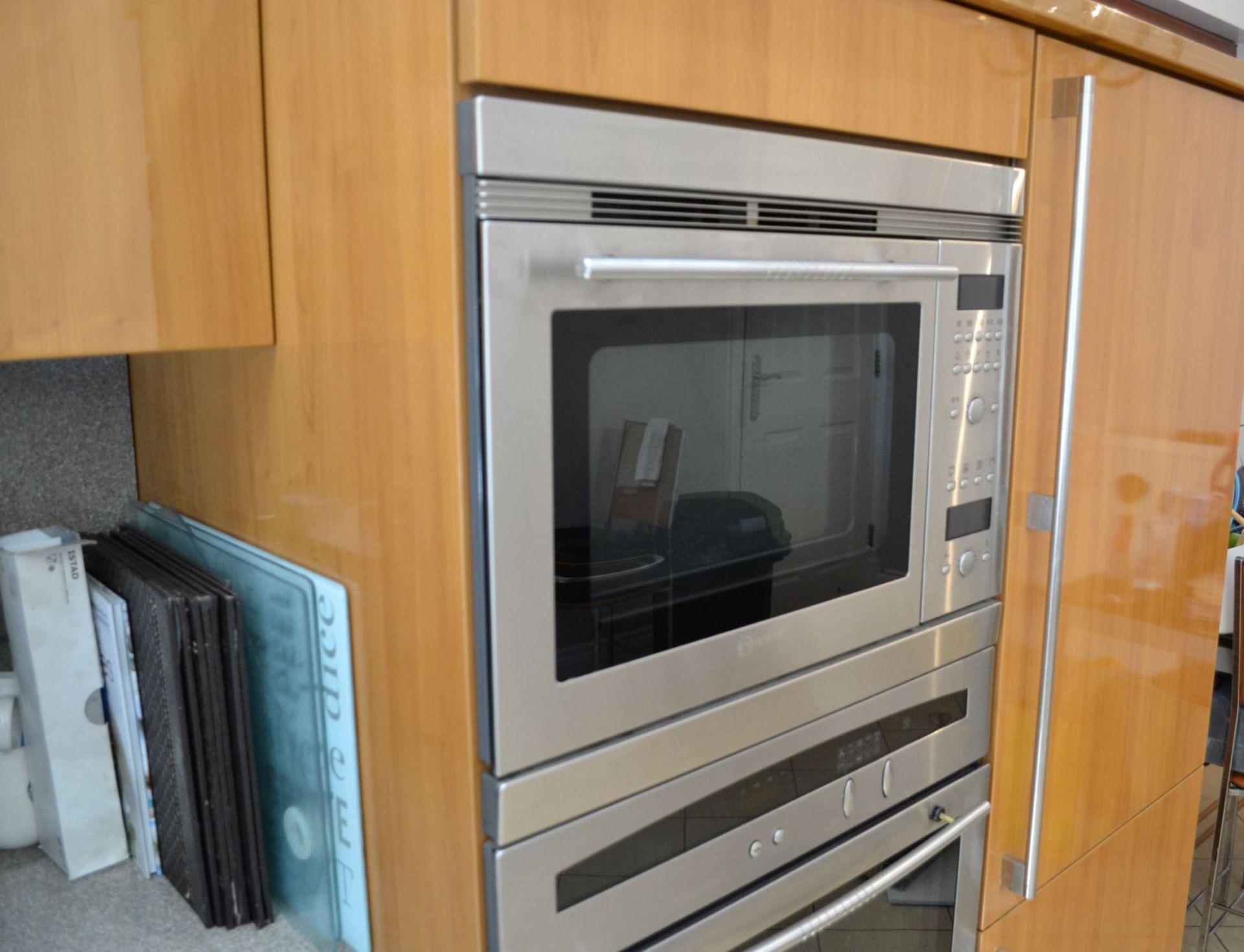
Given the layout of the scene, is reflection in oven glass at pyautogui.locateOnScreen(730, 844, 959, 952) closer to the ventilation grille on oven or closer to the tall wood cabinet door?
the tall wood cabinet door

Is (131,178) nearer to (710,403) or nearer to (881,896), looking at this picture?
(710,403)

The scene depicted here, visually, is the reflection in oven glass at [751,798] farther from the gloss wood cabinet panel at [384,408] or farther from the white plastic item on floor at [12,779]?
the white plastic item on floor at [12,779]

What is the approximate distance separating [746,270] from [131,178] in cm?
48

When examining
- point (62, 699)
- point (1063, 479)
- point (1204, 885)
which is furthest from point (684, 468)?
point (1204, 885)

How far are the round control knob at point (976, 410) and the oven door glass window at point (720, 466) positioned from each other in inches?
3.5

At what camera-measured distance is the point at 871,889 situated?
108 cm

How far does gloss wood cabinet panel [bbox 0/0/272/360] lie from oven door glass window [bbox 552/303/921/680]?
0.33 m

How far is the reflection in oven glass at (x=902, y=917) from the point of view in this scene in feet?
3.57

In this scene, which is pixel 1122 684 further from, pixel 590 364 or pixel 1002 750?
pixel 590 364

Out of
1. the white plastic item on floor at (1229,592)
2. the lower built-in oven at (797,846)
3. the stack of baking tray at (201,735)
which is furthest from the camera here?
the white plastic item on floor at (1229,592)

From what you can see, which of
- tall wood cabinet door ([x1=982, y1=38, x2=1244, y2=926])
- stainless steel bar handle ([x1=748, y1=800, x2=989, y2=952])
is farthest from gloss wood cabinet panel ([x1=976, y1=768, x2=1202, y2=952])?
stainless steel bar handle ([x1=748, y1=800, x2=989, y2=952])

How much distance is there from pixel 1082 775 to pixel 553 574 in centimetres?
91

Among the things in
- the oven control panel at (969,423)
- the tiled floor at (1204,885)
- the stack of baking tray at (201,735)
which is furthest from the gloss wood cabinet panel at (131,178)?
the tiled floor at (1204,885)

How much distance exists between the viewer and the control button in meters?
1.10
